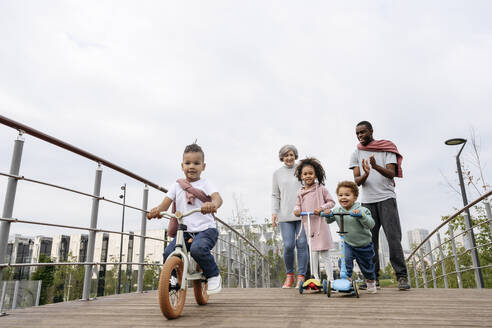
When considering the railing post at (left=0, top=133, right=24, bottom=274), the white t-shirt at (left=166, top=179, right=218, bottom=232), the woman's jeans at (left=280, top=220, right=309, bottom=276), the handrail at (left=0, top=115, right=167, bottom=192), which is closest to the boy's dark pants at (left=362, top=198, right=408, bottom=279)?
the woman's jeans at (left=280, top=220, right=309, bottom=276)

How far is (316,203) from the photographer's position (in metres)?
3.92

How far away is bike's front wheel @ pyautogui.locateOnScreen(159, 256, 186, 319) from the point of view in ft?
6.50

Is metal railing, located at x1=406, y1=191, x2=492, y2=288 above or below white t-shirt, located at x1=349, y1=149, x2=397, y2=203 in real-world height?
below

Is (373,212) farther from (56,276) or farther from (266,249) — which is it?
(56,276)

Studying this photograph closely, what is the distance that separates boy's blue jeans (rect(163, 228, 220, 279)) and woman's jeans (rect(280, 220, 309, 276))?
1.72 m

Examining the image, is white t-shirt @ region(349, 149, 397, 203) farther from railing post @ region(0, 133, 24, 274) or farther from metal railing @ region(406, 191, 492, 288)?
railing post @ region(0, 133, 24, 274)

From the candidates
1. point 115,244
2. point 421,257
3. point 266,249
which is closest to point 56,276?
point 115,244

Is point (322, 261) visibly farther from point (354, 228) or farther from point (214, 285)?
point (214, 285)

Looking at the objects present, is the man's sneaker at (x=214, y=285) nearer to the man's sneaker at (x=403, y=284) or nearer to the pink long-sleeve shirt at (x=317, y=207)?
the pink long-sleeve shirt at (x=317, y=207)

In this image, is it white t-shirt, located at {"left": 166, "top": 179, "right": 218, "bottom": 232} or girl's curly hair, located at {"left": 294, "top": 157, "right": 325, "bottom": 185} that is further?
girl's curly hair, located at {"left": 294, "top": 157, "right": 325, "bottom": 185}

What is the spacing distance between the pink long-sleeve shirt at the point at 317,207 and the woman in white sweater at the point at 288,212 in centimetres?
22

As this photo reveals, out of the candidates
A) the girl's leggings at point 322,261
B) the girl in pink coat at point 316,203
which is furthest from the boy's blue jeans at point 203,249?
the girl's leggings at point 322,261

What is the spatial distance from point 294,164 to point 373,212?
112cm

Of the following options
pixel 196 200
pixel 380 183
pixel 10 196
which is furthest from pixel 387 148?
pixel 10 196
